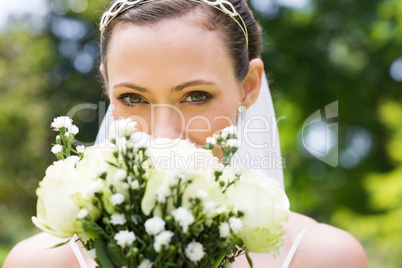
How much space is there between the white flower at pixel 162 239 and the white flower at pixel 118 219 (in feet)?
0.35

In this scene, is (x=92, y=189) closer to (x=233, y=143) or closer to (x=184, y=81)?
(x=233, y=143)

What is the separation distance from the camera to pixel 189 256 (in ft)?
4.40

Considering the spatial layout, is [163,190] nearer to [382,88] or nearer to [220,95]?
[220,95]

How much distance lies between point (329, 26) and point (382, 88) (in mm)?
1570

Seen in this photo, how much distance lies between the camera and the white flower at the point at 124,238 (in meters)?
1.31

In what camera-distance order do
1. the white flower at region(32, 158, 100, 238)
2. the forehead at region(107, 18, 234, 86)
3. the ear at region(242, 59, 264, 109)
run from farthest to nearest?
the ear at region(242, 59, 264, 109) < the forehead at region(107, 18, 234, 86) < the white flower at region(32, 158, 100, 238)

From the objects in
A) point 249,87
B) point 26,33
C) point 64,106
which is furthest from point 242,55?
point 26,33

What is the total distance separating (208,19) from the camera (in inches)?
84.4

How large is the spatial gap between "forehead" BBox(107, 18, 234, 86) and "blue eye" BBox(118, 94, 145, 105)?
3.4 inches

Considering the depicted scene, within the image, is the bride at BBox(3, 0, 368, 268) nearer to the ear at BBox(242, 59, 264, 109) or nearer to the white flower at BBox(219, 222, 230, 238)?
the ear at BBox(242, 59, 264, 109)

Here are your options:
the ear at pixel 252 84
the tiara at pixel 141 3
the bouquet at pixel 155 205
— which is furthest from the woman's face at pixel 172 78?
the bouquet at pixel 155 205

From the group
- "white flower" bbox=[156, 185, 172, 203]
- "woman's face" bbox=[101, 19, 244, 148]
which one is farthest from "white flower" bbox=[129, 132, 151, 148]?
"woman's face" bbox=[101, 19, 244, 148]

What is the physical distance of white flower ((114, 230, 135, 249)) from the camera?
1.31 m

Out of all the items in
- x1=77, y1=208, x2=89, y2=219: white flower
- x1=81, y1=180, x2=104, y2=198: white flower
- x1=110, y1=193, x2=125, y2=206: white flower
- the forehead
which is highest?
the forehead
